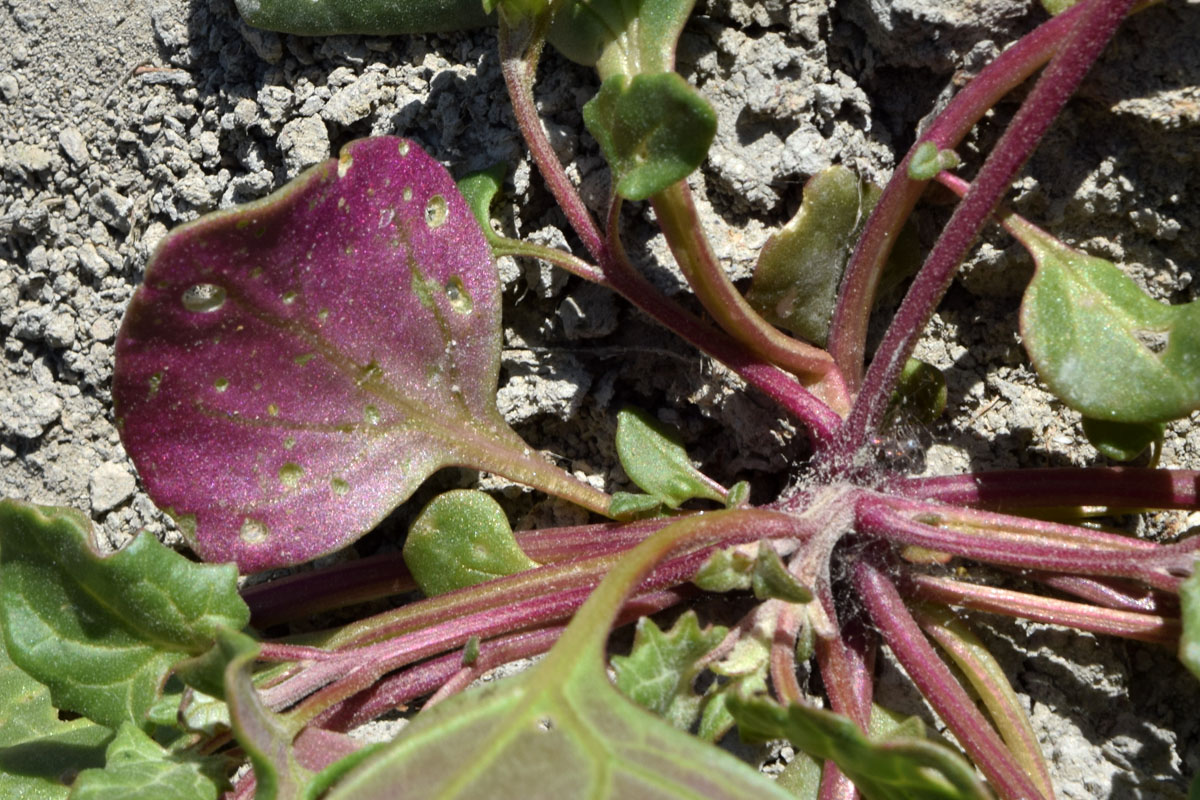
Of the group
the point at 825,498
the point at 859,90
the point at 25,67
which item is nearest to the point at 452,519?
the point at 825,498

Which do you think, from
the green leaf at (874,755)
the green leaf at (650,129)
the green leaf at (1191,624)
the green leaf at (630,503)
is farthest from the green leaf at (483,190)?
the green leaf at (1191,624)

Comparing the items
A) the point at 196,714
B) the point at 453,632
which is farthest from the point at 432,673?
the point at 196,714

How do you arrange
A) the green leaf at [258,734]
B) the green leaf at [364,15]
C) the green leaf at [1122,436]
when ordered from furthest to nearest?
the green leaf at [364,15] < the green leaf at [1122,436] < the green leaf at [258,734]

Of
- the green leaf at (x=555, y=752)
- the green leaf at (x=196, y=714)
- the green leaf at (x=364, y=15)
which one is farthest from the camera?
the green leaf at (x=364, y=15)

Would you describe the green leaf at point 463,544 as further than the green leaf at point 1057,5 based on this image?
Yes

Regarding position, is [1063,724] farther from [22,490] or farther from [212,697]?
[22,490]

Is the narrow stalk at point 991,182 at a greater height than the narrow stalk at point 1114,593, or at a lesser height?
greater

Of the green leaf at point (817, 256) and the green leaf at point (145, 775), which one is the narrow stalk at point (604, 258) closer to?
the green leaf at point (817, 256)

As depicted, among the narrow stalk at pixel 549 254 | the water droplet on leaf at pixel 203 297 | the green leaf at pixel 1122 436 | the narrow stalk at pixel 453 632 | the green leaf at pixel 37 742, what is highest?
the water droplet on leaf at pixel 203 297
